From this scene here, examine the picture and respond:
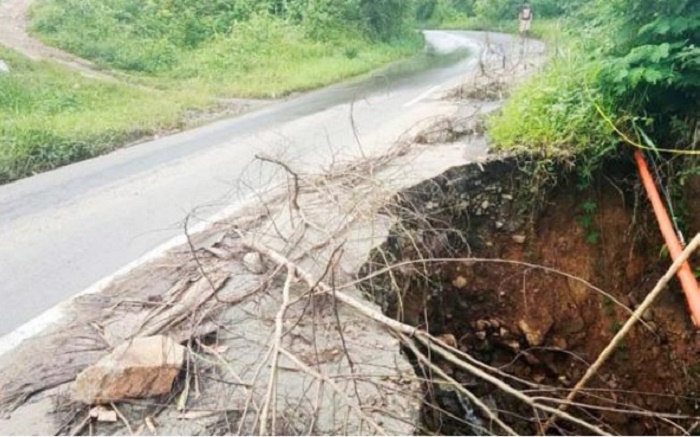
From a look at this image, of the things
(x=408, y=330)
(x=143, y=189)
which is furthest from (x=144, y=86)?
(x=408, y=330)

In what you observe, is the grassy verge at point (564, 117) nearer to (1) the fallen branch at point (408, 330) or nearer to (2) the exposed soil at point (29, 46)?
(1) the fallen branch at point (408, 330)

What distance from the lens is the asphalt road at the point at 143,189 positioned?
4.33 meters

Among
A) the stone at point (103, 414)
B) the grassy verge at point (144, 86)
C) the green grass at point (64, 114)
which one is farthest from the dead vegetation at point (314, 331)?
the grassy verge at point (144, 86)

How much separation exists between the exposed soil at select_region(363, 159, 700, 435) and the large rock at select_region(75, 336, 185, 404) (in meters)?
2.52

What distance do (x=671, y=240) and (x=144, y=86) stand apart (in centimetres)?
1098

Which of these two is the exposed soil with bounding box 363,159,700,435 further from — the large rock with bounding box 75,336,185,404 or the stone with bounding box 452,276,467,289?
the large rock with bounding box 75,336,185,404

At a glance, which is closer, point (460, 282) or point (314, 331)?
point (314, 331)

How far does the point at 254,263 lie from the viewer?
385cm

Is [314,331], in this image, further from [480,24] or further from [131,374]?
[480,24]

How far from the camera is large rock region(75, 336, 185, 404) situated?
8.63ft

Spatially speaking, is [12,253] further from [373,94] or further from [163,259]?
[373,94]

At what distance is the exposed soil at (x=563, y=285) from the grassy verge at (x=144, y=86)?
17.4 ft

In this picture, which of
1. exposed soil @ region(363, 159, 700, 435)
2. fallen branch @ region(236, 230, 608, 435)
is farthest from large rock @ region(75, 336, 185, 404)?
exposed soil @ region(363, 159, 700, 435)

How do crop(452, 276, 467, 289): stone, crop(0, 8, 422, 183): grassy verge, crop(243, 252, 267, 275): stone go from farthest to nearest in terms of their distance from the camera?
1. crop(0, 8, 422, 183): grassy verge
2. crop(452, 276, 467, 289): stone
3. crop(243, 252, 267, 275): stone
